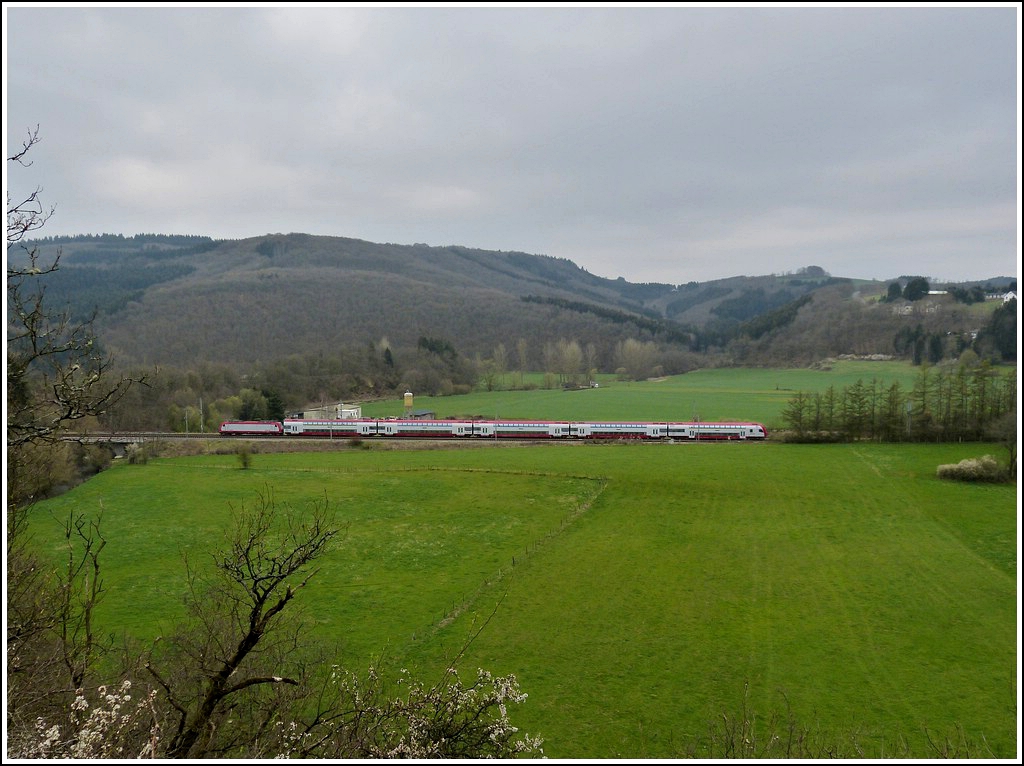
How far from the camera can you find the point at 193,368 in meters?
73.4

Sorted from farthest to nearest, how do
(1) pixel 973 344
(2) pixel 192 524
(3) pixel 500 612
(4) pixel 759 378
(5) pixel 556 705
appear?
1. (4) pixel 759 378
2. (1) pixel 973 344
3. (2) pixel 192 524
4. (3) pixel 500 612
5. (5) pixel 556 705

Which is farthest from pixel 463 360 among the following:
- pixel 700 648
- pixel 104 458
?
pixel 700 648

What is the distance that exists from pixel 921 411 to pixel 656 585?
126 ft

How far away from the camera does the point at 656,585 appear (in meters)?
21.7

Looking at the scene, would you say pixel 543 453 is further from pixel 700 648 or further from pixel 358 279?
pixel 358 279

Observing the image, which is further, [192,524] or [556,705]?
[192,524]

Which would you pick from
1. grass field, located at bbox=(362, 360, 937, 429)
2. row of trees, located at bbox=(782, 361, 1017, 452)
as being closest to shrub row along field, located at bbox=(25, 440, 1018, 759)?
row of trees, located at bbox=(782, 361, 1017, 452)

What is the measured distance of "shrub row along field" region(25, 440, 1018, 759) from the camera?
1424 cm

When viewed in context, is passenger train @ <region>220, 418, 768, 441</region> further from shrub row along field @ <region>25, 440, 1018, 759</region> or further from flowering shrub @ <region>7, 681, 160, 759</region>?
flowering shrub @ <region>7, 681, 160, 759</region>

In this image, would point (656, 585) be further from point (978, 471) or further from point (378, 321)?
point (378, 321)

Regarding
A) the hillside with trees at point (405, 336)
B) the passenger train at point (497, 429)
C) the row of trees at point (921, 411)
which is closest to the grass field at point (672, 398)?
the row of trees at point (921, 411)

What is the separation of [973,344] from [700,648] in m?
69.2

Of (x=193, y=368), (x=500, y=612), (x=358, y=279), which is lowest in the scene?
(x=500, y=612)

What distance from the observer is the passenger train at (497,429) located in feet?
170
